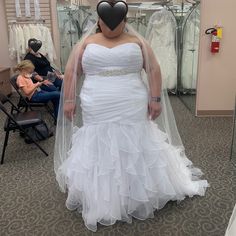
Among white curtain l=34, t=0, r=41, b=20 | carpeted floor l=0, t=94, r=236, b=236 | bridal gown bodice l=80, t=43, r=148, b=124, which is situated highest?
white curtain l=34, t=0, r=41, b=20

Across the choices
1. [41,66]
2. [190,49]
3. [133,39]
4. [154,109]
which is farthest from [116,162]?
[190,49]

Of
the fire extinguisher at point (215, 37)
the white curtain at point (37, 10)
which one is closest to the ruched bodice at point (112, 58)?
the fire extinguisher at point (215, 37)

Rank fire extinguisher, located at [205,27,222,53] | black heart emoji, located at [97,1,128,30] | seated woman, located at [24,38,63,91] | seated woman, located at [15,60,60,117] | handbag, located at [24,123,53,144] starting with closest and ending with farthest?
black heart emoji, located at [97,1,128,30] < handbag, located at [24,123,53,144] < seated woman, located at [15,60,60,117] < fire extinguisher, located at [205,27,222,53] < seated woman, located at [24,38,63,91]

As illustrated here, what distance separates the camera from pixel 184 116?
4.64 metres

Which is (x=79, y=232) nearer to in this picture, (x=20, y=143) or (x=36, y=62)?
(x=20, y=143)

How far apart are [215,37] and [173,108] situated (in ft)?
4.42

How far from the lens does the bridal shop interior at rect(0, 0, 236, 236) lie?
7.29 ft

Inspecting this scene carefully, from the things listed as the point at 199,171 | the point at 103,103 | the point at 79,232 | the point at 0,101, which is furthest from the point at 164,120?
the point at 0,101

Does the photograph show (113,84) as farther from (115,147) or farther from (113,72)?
(115,147)

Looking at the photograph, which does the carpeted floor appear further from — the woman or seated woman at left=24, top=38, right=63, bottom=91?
seated woman at left=24, top=38, right=63, bottom=91

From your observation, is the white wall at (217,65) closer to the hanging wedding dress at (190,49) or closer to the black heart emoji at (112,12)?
the hanging wedding dress at (190,49)

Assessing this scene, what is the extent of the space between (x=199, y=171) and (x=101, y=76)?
4.52ft

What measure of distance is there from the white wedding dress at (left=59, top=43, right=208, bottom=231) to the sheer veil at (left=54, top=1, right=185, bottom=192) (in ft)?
0.23

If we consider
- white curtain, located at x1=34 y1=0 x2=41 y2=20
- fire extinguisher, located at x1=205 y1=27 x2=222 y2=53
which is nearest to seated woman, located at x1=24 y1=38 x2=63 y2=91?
white curtain, located at x1=34 y1=0 x2=41 y2=20
